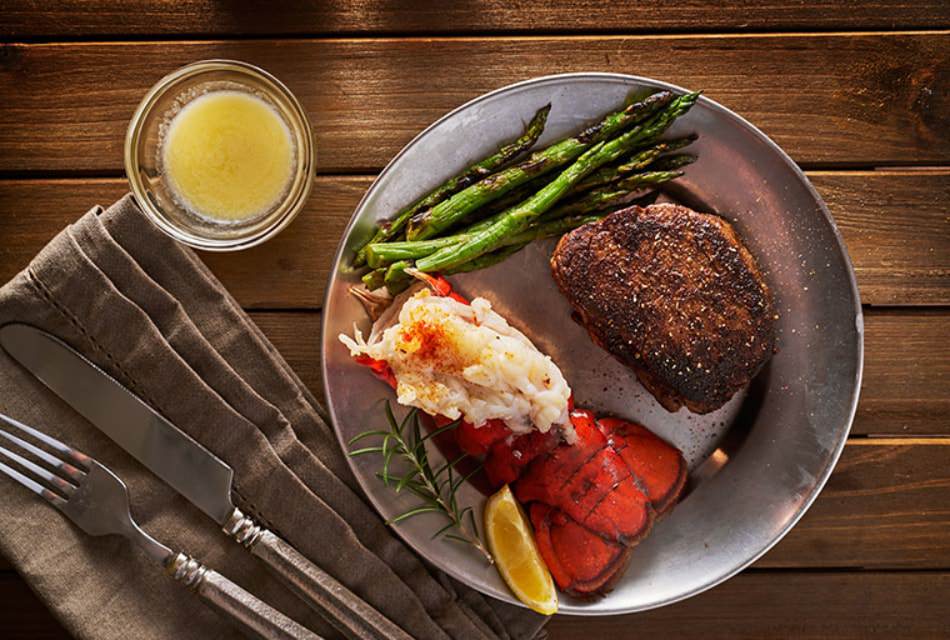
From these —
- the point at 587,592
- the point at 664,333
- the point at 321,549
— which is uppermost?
the point at 664,333

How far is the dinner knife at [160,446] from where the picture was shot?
8.73ft

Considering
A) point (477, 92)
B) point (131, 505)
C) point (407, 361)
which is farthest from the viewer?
point (477, 92)

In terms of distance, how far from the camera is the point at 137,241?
2.73 m

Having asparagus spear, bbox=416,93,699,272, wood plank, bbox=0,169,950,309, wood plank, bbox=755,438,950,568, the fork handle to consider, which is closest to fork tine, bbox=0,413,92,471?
the fork handle

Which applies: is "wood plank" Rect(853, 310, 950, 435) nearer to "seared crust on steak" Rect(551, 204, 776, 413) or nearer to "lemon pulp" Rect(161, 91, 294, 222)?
"seared crust on steak" Rect(551, 204, 776, 413)

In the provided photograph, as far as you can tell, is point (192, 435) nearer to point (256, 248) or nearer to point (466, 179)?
point (256, 248)

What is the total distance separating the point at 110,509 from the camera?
2.64 m

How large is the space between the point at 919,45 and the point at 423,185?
1.77 m

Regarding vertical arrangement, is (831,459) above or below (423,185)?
below

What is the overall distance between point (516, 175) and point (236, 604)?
156 cm

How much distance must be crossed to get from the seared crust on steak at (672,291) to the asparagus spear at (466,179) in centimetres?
33

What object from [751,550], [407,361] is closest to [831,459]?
[751,550]

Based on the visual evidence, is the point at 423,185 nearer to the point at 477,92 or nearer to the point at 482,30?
the point at 477,92

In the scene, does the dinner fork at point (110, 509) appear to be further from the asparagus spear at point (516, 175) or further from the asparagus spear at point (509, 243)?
the asparagus spear at point (516, 175)
